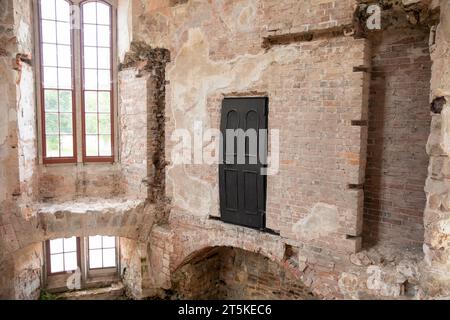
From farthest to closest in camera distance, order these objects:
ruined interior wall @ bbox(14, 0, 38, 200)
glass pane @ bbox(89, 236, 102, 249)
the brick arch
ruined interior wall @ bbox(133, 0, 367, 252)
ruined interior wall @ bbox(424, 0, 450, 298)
→ glass pane @ bbox(89, 236, 102, 249)
ruined interior wall @ bbox(14, 0, 38, 200)
the brick arch
ruined interior wall @ bbox(133, 0, 367, 252)
ruined interior wall @ bbox(424, 0, 450, 298)

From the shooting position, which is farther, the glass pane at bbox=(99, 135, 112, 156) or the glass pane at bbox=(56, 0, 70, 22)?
the glass pane at bbox=(99, 135, 112, 156)

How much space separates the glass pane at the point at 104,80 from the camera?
7.39 metres

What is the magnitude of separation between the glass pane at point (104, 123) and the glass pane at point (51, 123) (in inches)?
30.2

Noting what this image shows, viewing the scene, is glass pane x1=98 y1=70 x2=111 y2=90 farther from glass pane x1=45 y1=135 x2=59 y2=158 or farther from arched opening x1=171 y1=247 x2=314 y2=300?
arched opening x1=171 y1=247 x2=314 y2=300

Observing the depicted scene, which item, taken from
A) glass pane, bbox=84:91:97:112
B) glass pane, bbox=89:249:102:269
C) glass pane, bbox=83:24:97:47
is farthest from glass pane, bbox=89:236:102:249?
glass pane, bbox=83:24:97:47

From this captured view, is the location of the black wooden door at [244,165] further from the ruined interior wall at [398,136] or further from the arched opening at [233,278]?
the ruined interior wall at [398,136]

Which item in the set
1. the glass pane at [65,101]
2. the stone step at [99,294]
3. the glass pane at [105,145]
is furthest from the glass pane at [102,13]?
the stone step at [99,294]

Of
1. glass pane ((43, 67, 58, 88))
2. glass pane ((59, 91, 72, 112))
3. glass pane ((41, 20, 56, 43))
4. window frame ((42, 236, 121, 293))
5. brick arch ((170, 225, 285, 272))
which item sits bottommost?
window frame ((42, 236, 121, 293))

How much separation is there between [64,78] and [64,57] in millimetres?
379

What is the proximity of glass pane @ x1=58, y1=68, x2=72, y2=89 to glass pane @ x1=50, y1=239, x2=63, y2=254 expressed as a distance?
291 cm

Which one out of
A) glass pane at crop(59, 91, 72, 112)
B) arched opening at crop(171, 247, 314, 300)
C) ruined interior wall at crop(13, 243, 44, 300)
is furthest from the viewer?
glass pane at crop(59, 91, 72, 112)

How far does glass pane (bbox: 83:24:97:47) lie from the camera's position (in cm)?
716

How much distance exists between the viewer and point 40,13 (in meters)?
6.73

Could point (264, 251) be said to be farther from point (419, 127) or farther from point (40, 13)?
point (40, 13)
